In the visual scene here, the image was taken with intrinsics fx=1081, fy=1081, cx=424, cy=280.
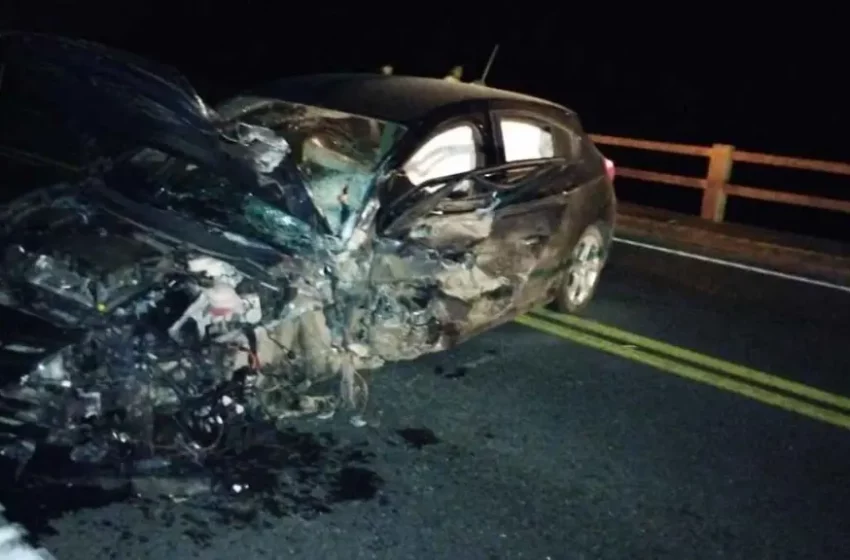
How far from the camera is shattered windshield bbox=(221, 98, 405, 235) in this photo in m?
5.55

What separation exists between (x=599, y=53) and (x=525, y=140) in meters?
27.5

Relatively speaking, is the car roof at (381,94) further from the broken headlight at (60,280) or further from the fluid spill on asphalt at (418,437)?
the broken headlight at (60,280)

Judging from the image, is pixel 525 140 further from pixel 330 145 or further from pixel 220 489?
pixel 220 489

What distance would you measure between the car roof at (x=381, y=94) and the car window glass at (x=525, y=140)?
0.53ft

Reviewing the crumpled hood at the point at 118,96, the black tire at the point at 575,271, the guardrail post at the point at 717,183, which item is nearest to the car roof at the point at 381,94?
the black tire at the point at 575,271

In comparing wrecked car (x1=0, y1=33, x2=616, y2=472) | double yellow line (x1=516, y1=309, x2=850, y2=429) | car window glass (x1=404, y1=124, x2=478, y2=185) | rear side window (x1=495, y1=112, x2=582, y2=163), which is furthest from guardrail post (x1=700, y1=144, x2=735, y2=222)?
car window glass (x1=404, y1=124, x2=478, y2=185)

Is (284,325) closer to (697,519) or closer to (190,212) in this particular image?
(190,212)

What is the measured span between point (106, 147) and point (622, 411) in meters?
3.02

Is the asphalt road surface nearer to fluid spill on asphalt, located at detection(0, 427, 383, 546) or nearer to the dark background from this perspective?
fluid spill on asphalt, located at detection(0, 427, 383, 546)

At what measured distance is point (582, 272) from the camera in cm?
748

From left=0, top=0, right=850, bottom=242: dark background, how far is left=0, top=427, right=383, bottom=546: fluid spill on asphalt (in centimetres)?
2146

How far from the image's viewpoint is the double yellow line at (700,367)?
241 inches

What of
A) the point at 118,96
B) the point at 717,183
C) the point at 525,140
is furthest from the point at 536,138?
the point at 717,183

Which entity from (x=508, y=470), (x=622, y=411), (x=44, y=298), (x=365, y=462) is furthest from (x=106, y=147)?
(x=622, y=411)
